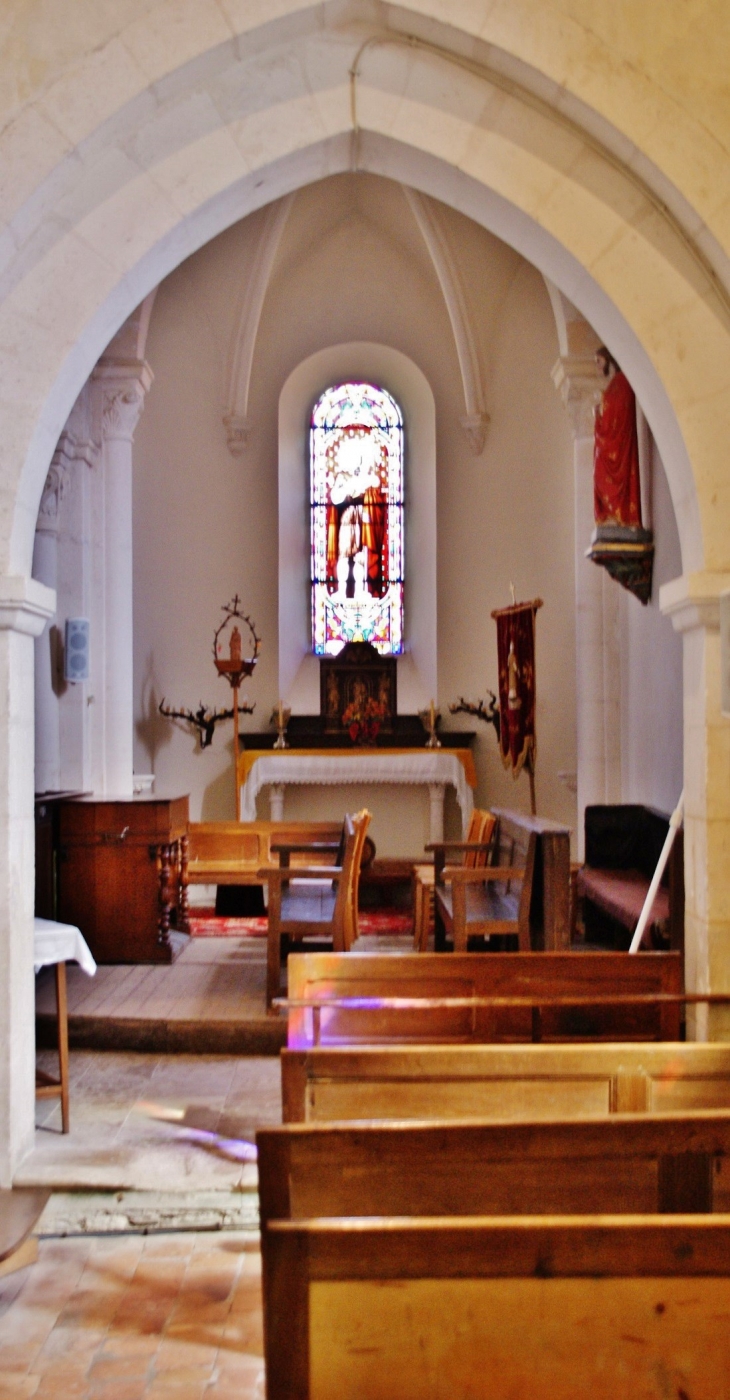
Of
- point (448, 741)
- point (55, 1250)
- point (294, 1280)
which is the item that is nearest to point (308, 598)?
point (448, 741)

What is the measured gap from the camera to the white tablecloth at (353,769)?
8.98m

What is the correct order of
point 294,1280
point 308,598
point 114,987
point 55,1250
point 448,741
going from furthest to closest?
point 308,598 < point 448,741 < point 114,987 < point 55,1250 < point 294,1280

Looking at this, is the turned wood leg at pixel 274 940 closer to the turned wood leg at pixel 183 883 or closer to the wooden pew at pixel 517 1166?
the turned wood leg at pixel 183 883

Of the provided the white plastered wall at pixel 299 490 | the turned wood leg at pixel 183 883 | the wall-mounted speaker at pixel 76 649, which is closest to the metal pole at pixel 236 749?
the white plastered wall at pixel 299 490

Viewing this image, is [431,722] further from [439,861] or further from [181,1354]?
[181,1354]

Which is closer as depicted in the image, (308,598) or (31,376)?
(31,376)

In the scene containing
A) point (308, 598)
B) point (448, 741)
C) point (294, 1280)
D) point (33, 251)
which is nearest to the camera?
point (294, 1280)

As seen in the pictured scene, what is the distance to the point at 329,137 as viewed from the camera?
156 inches

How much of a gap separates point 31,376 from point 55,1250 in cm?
274

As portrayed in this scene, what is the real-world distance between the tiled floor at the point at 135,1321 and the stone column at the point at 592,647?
15.6 ft

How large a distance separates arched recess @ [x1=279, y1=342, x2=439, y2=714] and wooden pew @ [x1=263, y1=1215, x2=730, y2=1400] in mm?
8512

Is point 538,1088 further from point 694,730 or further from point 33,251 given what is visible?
point 33,251

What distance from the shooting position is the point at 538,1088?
2527 millimetres

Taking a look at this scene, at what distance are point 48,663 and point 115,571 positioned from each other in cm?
77
